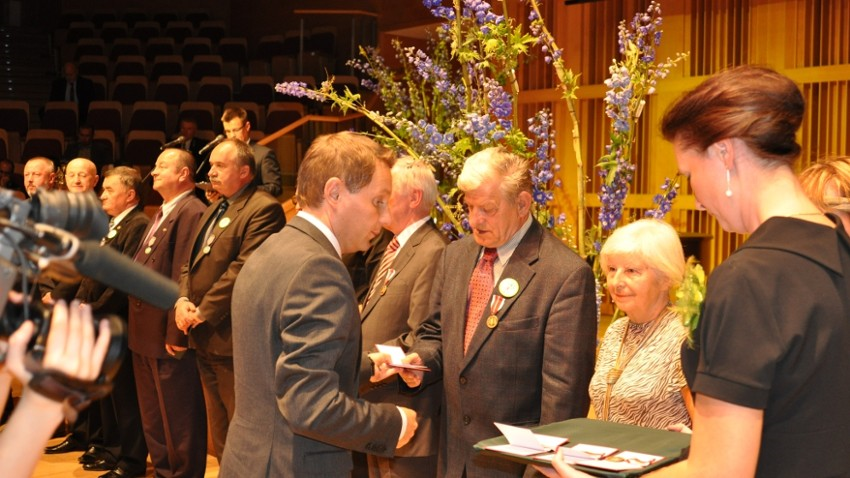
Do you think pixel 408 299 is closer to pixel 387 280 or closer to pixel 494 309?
pixel 387 280

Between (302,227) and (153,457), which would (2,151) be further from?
(302,227)

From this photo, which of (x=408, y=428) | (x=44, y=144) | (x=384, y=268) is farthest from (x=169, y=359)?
(x=44, y=144)

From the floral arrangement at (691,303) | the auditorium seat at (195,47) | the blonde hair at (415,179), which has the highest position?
the auditorium seat at (195,47)

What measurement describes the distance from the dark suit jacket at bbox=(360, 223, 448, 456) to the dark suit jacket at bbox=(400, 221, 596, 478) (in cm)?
49

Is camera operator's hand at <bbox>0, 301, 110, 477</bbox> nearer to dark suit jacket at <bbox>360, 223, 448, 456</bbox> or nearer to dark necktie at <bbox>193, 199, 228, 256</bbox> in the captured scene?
dark suit jacket at <bbox>360, 223, 448, 456</bbox>

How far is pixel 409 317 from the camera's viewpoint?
11.7ft

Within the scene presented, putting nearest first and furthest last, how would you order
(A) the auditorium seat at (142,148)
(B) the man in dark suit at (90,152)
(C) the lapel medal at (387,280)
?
(C) the lapel medal at (387,280)
(B) the man in dark suit at (90,152)
(A) the auditorium seat at (142,148)

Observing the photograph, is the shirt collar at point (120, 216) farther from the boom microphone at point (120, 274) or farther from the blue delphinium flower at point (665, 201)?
the boom microphone at point (120, 274)

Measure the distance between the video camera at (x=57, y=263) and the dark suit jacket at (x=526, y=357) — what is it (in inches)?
71.8

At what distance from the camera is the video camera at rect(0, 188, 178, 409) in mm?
1062

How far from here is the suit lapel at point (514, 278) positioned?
2900mm

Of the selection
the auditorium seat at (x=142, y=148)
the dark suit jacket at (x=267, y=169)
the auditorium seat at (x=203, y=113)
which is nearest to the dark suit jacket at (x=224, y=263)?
the dark suit jacket at (x=267, y=169)

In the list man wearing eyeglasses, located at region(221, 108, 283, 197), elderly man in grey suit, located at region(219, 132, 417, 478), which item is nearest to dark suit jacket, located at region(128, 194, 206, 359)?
man wearing eyeglasses, located at region(221, 108, 283, 197)

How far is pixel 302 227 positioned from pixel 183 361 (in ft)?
9.85
